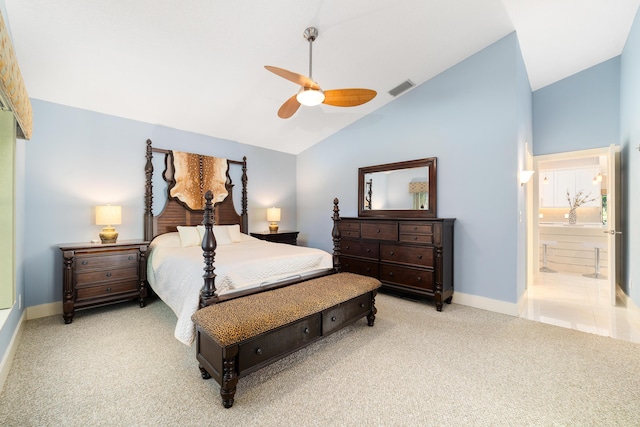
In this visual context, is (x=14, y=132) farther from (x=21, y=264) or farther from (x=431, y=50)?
(x=431, y=50)

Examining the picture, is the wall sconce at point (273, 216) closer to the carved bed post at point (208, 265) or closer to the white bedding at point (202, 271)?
the white bedding at point (202, 271)

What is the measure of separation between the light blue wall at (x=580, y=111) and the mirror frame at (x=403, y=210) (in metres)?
2.18

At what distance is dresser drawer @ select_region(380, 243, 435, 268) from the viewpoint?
11.7 feet

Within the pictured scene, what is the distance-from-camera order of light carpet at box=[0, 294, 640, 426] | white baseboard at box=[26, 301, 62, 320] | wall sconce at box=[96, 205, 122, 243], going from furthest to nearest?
wall sconce at box=[96, 205, 122, 243] → white baseboard at box=[26, 301, 62, 320] → light carpet at box=[0, 294, 640, 426]

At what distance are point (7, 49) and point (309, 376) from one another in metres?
2.78

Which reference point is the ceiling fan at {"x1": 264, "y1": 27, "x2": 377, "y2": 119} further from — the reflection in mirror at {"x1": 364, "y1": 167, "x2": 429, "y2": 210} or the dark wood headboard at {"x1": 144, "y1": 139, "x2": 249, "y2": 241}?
the dark wood headboard at {"x1": 144, "y1": 139, "x2": 249, "y2": 241}

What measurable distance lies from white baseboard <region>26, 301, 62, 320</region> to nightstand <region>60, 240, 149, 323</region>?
1.63 ft

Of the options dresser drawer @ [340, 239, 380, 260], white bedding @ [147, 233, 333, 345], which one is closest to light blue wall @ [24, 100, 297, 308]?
white bedding @ [147, 233, 333, 345]

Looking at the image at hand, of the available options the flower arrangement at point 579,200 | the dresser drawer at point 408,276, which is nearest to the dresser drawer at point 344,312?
the dresser drawer at point 408,276

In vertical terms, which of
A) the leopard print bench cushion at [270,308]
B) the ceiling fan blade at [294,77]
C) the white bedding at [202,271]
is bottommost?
the leopard print bench cushion at [270,308]

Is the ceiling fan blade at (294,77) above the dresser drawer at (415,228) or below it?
above

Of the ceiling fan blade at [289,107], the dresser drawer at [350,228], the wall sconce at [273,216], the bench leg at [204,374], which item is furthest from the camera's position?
the wall sconce at [273,216]

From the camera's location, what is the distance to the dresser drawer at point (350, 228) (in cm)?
439

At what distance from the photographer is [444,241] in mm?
3523
